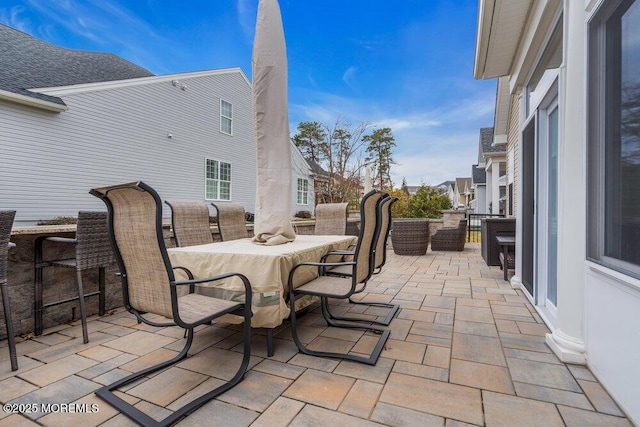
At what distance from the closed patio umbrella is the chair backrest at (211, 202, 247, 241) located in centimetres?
109

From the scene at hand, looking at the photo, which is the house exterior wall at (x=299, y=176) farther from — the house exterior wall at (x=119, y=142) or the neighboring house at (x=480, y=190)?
the neighboring house at (x=480, y=190)

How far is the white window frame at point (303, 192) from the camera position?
17594 millimetres

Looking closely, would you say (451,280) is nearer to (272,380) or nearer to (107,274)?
(272,380)

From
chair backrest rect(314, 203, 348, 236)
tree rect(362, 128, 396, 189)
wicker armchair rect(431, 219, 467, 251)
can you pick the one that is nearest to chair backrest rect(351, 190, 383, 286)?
chair backrest rect(314, 203, 348, 236)

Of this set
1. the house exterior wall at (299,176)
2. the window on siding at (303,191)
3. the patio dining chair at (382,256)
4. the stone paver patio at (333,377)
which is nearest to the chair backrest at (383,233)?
the patio dining chair at (382,256)

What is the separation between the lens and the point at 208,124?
41.8 ft

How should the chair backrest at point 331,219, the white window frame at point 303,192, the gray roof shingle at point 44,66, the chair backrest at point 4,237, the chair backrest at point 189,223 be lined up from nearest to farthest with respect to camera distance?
1. the chair backrest at point 4,237
2. the chair backrest at point 189,223
3. the chair backrest at point 331,219
4. the gray roof shingle at point 44,66
5. the white window frame at point 303,192

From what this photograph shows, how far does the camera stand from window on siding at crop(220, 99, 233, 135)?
13.4 meters

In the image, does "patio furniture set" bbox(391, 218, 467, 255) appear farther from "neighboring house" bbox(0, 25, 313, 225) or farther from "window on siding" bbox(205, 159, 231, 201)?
"window on siding" bbox(205, 159, 231, 201)

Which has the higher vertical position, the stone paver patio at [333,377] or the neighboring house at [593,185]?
the neighboring house at [593,185]

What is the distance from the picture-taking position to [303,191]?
1803cm

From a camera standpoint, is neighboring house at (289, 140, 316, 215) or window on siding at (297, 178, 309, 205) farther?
window on siding at (297, 178, 309, 205)

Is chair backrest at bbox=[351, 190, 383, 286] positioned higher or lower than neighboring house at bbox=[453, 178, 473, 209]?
lower

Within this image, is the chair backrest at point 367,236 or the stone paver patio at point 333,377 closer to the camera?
the stone paver patio at point 333,377
